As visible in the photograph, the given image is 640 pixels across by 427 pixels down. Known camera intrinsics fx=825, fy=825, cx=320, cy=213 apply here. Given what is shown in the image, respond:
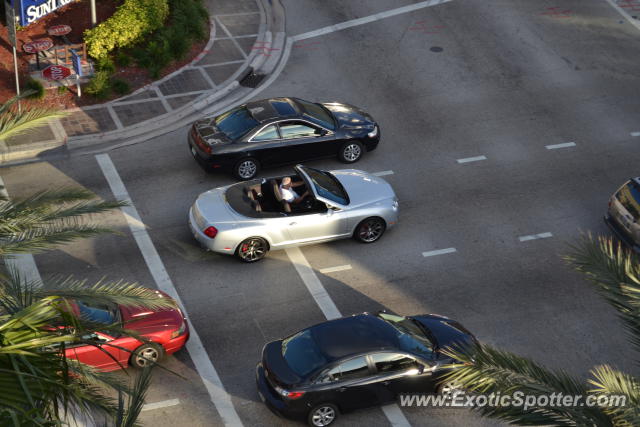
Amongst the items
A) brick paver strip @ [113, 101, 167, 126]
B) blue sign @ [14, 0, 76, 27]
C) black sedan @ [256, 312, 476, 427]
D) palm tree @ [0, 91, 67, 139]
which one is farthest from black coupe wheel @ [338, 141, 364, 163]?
palm tree @ [0, 91, 67, 139]

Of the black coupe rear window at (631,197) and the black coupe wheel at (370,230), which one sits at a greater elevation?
the black coupe rear window at (631,197)

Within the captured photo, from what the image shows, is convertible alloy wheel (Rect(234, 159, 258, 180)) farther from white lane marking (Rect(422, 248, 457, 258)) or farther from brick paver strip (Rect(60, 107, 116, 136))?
white lane marking (Rect(422, 248, 457, 258))

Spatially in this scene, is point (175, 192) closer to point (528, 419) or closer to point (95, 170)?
point (95, 170)

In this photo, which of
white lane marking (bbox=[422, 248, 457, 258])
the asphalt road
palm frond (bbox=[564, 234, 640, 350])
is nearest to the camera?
Result: palm frond (bbox=[564, 234, 640, 350])

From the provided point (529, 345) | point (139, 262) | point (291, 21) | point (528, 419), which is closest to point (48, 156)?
point (139, 262)

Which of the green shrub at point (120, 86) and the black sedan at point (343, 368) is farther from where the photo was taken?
the green shrub at point (120, 86)

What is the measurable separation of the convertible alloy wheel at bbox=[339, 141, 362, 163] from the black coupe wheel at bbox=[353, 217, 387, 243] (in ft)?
10.4

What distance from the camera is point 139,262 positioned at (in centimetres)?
1708

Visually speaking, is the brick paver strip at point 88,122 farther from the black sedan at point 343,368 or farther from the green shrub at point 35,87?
the black sedan at point 343,368

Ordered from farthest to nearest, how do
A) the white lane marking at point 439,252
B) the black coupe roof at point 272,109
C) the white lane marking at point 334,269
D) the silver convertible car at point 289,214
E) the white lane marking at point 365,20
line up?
the white lane marking at point 365,20, the black coupe roof at point 272,109, the white lane marking at point 439,252, the white lane marking at point 334,269, the silver convertible car at point 289,214

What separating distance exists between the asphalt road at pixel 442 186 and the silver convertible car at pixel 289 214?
18.1 inches

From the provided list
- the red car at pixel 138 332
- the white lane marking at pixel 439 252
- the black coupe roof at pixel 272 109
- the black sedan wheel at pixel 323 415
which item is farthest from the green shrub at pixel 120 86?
the black sedan wheel at pixel 323 415

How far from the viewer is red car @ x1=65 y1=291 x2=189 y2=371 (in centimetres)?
1403

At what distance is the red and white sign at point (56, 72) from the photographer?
843 inches
